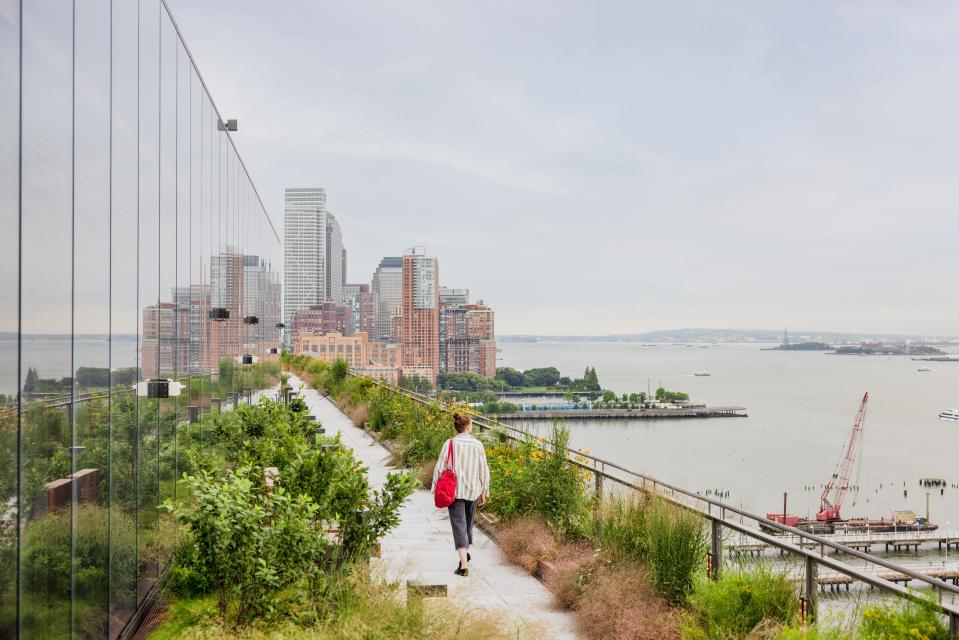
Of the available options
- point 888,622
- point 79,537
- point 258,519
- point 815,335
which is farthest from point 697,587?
point 815,335

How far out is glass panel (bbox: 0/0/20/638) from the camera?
9.99 ft

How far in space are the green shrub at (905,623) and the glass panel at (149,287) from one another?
16.4 ft

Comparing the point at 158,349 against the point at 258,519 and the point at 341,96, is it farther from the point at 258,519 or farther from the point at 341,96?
the point at 341,96

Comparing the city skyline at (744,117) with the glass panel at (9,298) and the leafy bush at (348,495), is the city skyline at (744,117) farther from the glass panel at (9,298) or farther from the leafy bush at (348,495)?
the glass panel at (9,298)

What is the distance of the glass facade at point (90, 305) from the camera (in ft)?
10.6

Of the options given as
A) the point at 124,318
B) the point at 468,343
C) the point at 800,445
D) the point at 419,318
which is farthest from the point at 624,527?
the point at 419,318

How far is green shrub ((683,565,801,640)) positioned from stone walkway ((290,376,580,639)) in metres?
1.12

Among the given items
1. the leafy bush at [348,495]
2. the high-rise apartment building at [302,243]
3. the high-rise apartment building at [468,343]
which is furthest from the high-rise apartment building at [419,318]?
the leafy bush at [348,495]

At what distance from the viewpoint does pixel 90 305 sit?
4.38 meters

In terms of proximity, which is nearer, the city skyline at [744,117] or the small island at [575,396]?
the small island at [575,396]

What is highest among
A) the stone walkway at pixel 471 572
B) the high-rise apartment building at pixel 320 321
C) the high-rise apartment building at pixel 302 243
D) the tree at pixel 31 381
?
the high-rise apartment building at pixel 302 243

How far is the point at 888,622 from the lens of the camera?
3848 mm

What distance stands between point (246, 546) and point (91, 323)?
1.67m

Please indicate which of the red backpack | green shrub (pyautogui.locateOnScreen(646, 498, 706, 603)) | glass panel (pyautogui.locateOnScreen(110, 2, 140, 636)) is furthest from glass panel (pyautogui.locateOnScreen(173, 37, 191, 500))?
green shrub (pyautogui.locateOnScreen(646, 498, 706, 603))
